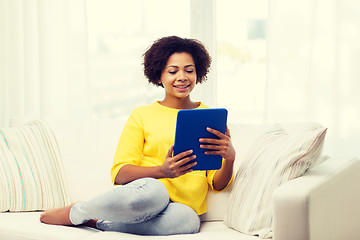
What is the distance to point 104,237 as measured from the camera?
1.64 m

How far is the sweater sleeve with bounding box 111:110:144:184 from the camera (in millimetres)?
1959

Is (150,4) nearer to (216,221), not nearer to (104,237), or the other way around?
(216,221)

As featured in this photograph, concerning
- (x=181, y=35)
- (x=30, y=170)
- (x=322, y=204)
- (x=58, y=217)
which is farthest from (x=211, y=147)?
(x=181, y=35)

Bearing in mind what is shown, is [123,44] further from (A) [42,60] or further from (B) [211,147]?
(B) [211,147]

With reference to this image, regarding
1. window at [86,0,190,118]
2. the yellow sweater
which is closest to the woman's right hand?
the yellow sweater

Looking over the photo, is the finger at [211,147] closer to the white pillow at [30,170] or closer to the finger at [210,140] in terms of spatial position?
the finger at [210,140]

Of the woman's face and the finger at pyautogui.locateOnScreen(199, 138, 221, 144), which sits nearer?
the finger at pyautogui.locateOnScreen(199, 138, 221, 144)

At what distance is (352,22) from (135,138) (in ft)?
4.20

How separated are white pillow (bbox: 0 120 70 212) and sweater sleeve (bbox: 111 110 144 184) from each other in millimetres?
389

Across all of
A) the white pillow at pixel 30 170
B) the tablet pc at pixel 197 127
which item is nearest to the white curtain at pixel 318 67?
the tablet pc at pixel 197 127

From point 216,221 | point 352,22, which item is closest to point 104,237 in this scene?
point 216,221

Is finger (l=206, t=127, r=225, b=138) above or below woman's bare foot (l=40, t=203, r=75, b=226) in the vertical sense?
above

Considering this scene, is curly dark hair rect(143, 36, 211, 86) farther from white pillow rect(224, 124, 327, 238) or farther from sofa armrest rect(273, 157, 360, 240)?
sofa armrest rect(273, 157, 360, 240)

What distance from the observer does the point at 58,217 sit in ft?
6.15
